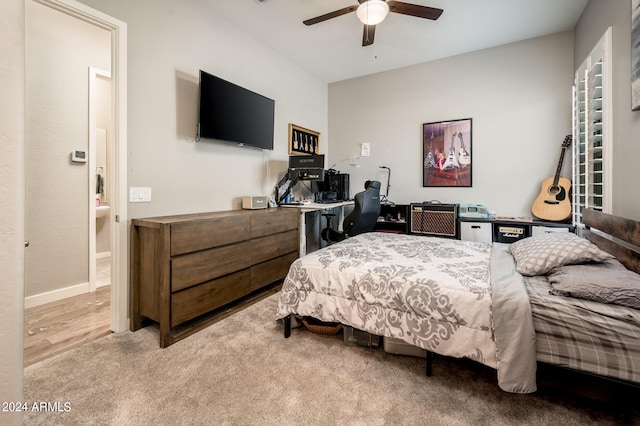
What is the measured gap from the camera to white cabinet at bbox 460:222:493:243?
3207 millimetres

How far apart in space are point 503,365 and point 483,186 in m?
2.95

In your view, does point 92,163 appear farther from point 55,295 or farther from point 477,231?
point 477,231

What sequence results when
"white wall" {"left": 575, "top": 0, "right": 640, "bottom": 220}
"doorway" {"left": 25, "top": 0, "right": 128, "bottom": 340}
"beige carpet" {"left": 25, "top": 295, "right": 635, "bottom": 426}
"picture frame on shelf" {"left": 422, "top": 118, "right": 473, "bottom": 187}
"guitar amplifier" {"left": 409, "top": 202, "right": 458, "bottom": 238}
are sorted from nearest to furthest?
"beige carpet" {"left": 25, "top": 295, "right": 635, "bottom": 426}
"white wall" {"left": 575, "top": 0, "right": 640, "bottom": 220}
"doorway" {"left": 25, "top": 0, "right": 128, "bottom": 340}
"guitar amplifier" {"left": 409, "top": 202, "right": 458, "bottom": 238}
"picture frame on shelf" {"left": 422, "top": 118, "right": 473, "bottom": 187}

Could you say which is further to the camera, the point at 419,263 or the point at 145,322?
the point at 145,322

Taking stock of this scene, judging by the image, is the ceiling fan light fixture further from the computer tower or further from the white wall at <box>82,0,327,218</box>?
the computer tower

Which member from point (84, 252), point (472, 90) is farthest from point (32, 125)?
point (472, 90)

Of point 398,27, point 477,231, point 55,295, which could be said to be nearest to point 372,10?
point 398,27

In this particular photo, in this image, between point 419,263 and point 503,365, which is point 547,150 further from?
point 503,365

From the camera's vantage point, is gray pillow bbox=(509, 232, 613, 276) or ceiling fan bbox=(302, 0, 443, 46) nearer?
gray pillow bbox=(509, 232, 613, 276)

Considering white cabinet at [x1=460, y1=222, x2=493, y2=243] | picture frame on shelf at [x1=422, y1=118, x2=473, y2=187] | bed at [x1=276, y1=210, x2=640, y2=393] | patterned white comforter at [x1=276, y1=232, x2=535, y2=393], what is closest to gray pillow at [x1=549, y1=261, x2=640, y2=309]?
bed at [x1=276, y1=210, x2=640, y2=393]

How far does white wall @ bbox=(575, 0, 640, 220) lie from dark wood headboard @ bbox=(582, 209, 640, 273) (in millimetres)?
129

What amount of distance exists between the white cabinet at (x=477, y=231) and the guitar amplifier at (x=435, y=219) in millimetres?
90

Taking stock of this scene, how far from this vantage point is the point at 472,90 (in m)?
3.68

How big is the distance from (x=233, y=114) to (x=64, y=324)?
228 cm
